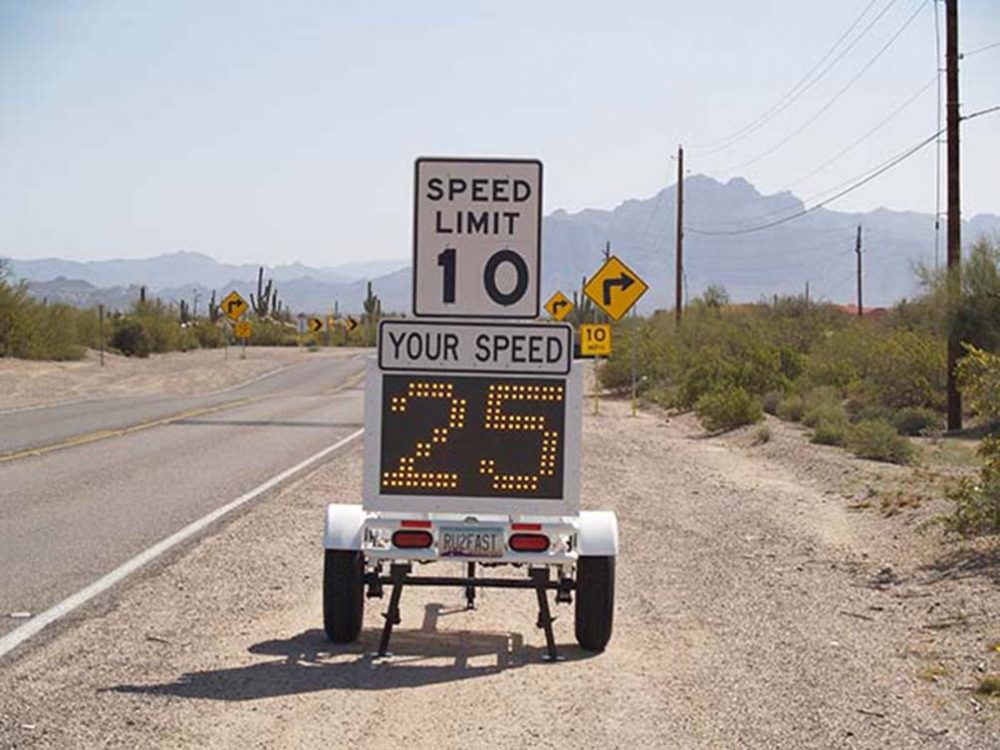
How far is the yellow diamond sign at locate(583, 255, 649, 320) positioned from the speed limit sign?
20.0 metres

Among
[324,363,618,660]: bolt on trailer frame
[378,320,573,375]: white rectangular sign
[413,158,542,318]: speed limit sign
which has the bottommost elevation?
[324,363,618,660]: bolt on trailer frame

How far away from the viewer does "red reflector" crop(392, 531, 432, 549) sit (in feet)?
28.4

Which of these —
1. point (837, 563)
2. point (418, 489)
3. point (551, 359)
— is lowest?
point (837, 563)

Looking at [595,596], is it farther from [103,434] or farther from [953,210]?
[953,210]

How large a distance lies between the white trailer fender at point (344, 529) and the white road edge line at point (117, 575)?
1942 mm

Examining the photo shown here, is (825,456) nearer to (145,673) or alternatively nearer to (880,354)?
(880,354)

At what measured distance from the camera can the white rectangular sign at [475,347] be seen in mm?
8758

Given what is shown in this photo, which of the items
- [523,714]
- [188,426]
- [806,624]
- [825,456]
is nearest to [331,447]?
[188,426]

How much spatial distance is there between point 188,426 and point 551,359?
20.0m

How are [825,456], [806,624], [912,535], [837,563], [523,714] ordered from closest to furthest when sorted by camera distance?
1. [523,714]
2. [806,624]
3. [837,563]
4. [912,535]
5. [825,456]

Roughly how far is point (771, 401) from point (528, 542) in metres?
26.1

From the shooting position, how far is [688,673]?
8.41 meters

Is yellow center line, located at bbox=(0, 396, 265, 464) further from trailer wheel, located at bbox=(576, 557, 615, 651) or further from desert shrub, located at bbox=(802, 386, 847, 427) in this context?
trailer wheel, located at bbox=(576, 557, 615, 651)

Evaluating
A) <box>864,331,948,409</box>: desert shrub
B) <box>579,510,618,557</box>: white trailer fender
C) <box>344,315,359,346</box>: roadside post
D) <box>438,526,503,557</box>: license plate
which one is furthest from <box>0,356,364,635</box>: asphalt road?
<box>344,315,359,346</box>: roadside post
